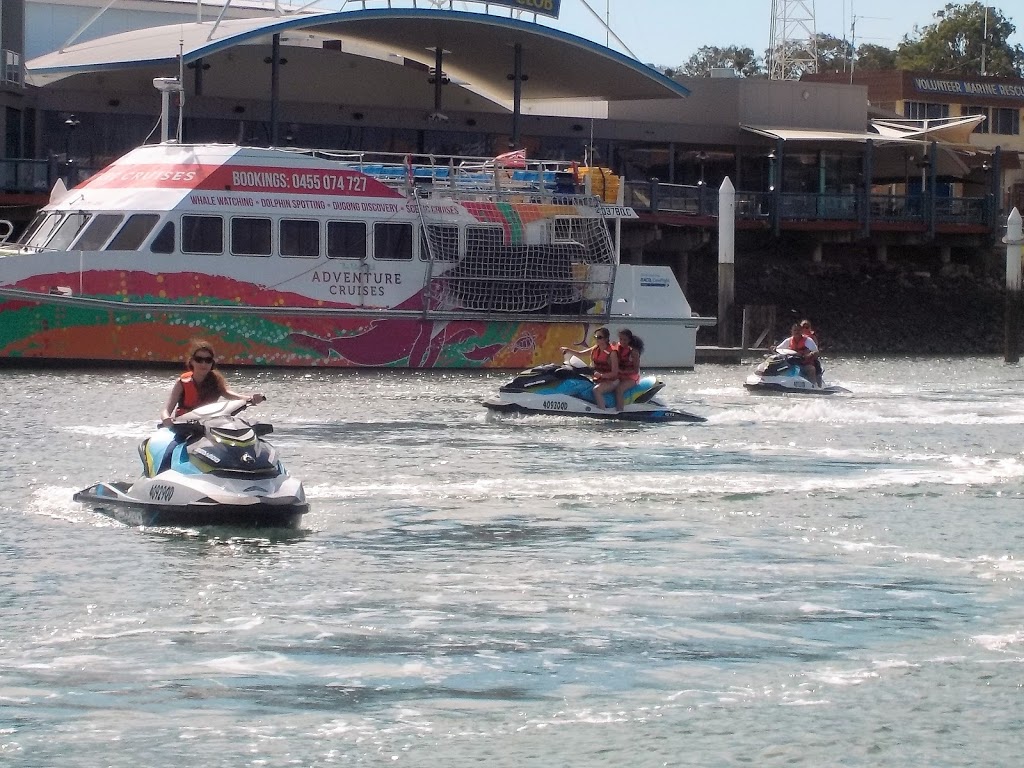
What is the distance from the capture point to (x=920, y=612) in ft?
41.1

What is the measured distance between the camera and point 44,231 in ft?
110

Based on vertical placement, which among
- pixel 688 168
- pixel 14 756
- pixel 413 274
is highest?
pixel 688 168

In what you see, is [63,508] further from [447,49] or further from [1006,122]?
[1006,122]

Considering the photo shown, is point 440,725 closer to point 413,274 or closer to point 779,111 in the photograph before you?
point 413,274

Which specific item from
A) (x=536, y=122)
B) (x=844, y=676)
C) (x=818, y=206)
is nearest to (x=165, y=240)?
(x=536, y=122)

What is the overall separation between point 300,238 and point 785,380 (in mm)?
9181

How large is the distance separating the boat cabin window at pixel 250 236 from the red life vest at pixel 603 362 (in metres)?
9.65

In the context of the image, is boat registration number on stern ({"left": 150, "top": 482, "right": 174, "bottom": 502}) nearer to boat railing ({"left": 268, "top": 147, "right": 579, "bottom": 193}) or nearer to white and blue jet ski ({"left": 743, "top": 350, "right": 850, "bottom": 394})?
white and blue jet ski ({"left": 743, "top": 350, "right": 850, "bottom": 394})

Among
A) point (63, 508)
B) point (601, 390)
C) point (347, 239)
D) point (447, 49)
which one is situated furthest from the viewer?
point (447, 49)

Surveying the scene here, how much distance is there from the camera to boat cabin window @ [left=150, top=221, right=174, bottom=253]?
3244cm

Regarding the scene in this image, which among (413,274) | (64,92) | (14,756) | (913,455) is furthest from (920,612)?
(64,92)

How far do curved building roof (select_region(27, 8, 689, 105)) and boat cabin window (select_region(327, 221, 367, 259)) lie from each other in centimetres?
A: 1006

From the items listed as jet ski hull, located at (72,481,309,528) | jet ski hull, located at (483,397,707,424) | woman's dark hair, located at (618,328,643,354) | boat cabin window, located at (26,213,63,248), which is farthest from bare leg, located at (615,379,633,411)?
boat cabin window, located at (26,213,63,248)

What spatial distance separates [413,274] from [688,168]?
77.3 ft
